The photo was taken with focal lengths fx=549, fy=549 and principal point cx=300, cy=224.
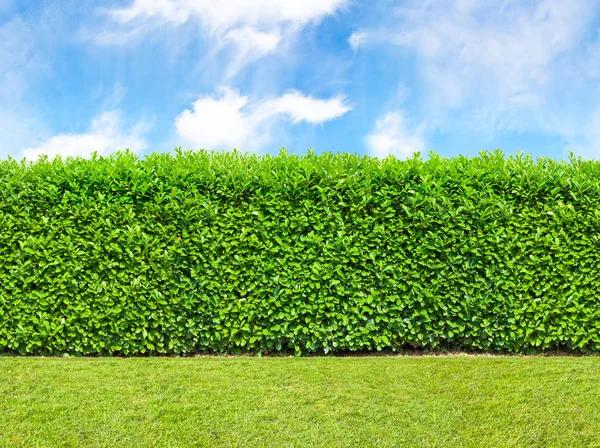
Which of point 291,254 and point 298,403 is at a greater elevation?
point 291,254

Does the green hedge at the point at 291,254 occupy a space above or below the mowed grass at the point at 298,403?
above

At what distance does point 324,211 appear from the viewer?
7883 millimetres

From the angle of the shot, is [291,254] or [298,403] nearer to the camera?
[298,403]

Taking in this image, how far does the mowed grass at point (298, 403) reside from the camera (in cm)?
537

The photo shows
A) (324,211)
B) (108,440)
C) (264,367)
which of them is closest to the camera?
(108,440)

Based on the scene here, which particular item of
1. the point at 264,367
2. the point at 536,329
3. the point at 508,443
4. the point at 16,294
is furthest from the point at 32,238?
the point at 536,329

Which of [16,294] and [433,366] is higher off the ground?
[16,294]

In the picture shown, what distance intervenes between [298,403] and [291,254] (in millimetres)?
2415

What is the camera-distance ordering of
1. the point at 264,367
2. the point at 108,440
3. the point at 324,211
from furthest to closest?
the point at 324,211
the point at 264,367
the point at 108,440

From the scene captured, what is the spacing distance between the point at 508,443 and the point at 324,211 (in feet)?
12.5

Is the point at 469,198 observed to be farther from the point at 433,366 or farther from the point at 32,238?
the point at 32,238

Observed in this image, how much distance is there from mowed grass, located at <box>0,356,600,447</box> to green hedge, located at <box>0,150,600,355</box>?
654mm

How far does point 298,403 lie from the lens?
599 centimetres

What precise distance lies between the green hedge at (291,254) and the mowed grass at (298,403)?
654 mm
